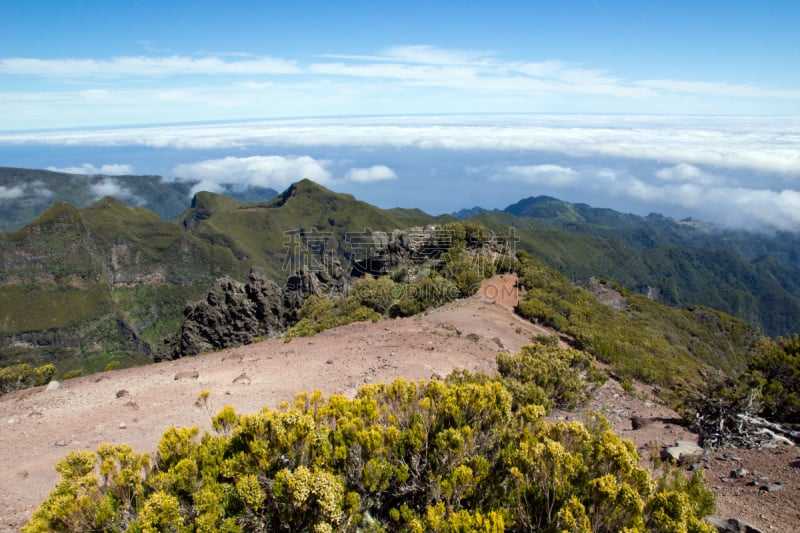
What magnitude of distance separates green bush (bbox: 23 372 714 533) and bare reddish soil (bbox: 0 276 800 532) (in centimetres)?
275

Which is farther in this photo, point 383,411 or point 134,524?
point 383,411

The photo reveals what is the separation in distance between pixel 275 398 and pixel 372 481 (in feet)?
21.2

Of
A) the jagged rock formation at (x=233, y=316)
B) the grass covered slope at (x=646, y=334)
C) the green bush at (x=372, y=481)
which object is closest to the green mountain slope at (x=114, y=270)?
the jagged rock formation at (x=233, y=316)

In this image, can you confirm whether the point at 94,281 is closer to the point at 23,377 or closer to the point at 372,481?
the point at 23,377

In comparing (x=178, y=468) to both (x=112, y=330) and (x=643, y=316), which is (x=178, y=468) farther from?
(x=112, y=330)

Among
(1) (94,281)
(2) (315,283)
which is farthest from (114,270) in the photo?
(2) (315,283)

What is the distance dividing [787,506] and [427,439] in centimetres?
525

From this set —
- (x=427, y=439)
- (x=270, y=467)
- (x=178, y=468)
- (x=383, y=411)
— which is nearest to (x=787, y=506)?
(x=427, y=439)

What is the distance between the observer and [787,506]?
19.2 feet

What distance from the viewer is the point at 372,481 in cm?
495

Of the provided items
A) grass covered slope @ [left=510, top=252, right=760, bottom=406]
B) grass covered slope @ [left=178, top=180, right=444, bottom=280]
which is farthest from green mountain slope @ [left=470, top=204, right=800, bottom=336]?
grass covered slope @ [left=510, top=252, right=760, bottom=406]

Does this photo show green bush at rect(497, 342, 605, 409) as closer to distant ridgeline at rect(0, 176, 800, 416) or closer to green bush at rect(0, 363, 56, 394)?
distant ridgeline at rect(0, 176, 800, 416)

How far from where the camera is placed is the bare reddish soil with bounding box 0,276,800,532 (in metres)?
6.73

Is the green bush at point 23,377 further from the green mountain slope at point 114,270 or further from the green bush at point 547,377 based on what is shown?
the green mountain slope at point 114,270
